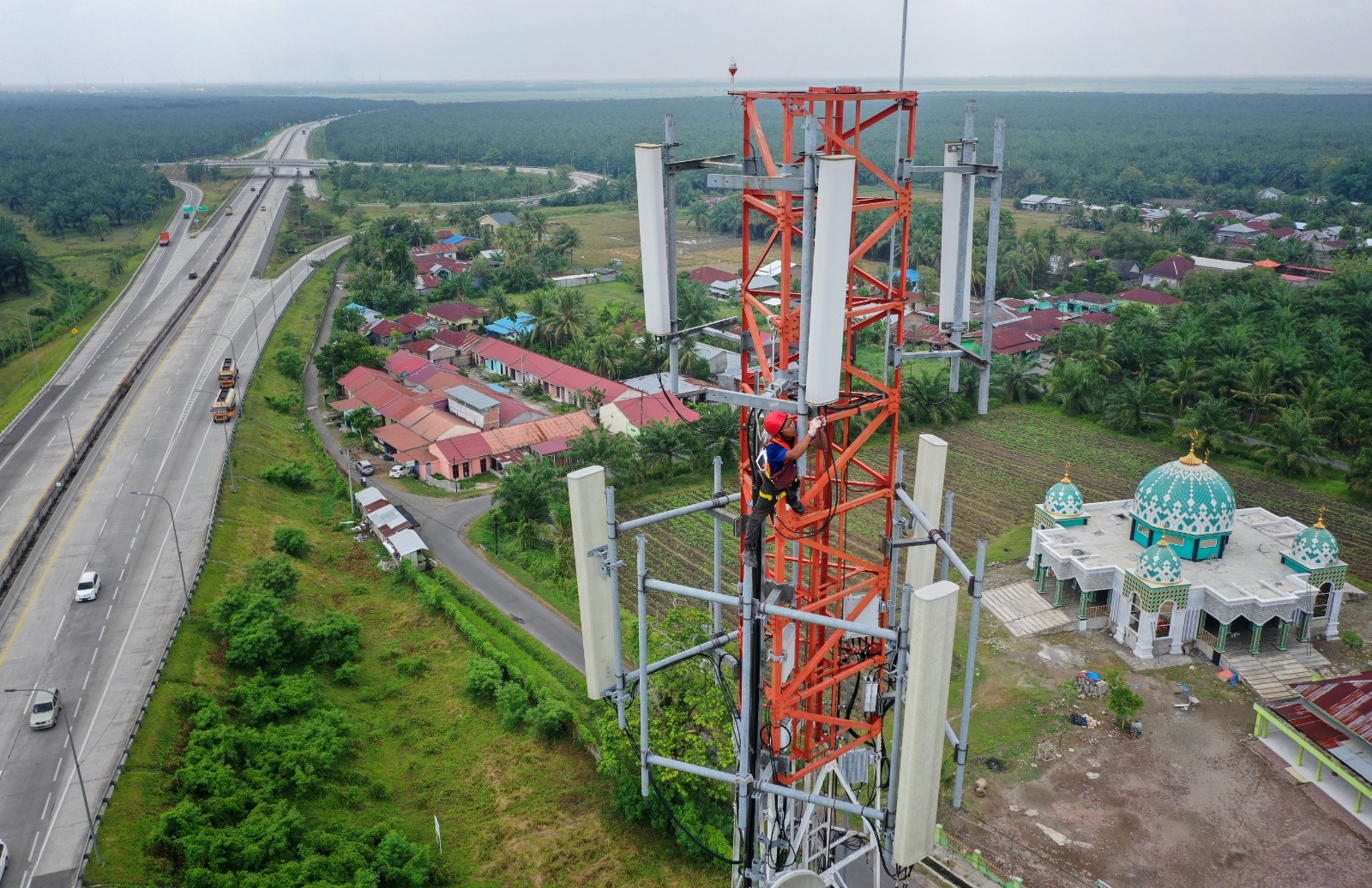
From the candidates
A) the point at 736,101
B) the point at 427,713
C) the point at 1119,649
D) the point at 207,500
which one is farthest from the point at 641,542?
the point at 207,500

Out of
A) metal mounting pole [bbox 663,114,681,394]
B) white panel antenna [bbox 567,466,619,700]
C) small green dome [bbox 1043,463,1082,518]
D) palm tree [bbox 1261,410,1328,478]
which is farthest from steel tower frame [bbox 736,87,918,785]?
palm tree [bbox 1261,410,1328,478]

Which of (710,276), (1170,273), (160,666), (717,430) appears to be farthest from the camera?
(710,276)

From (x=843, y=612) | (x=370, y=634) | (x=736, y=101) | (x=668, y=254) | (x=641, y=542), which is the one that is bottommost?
(x=370, y=634)

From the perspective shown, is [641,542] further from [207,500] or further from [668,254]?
[207,500]

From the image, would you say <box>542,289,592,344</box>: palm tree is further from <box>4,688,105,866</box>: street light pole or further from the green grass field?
<box>4,688,105,866</box>: street light pole

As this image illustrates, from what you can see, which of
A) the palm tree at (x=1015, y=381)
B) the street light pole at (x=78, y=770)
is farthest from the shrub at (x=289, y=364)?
the palm tree at (x=1015, y=381)

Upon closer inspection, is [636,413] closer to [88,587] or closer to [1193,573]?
[88,587]

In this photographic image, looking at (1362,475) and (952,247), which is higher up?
(952,247)

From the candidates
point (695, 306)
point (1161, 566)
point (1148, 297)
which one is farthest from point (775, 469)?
point (1148, 297)

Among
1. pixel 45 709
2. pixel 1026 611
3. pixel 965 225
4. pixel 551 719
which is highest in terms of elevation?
pixel 965 225
